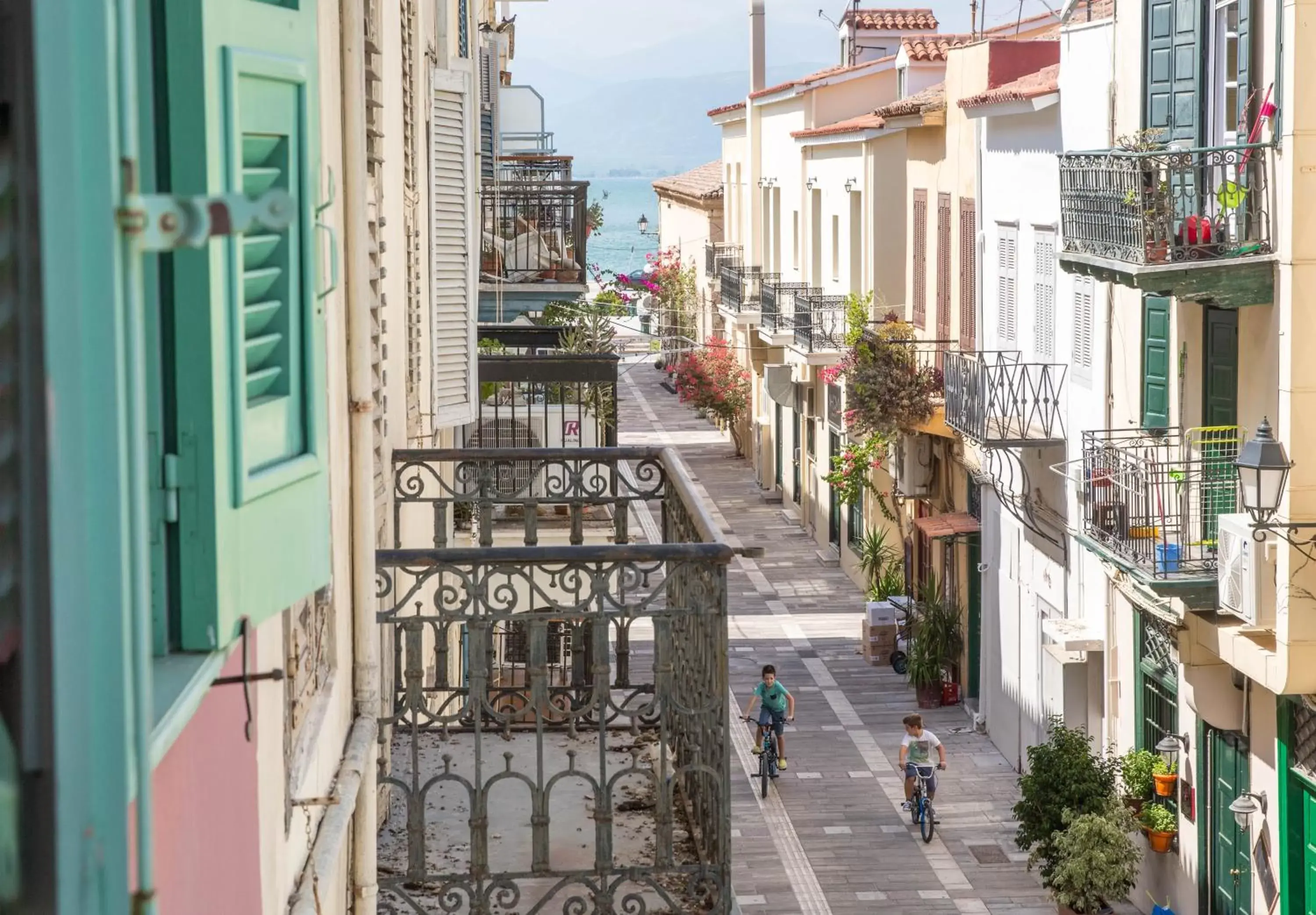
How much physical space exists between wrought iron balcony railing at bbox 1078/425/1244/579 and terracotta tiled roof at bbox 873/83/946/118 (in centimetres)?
1007

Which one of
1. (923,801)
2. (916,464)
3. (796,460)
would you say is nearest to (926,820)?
(923,801)

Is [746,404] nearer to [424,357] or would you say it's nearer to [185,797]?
[424,357]

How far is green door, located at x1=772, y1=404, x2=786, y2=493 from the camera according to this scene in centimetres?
3847

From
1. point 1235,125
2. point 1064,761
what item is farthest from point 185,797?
point 1064,761

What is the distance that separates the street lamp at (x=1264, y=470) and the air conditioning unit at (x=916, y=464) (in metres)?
12.6

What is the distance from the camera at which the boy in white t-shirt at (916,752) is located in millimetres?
17609

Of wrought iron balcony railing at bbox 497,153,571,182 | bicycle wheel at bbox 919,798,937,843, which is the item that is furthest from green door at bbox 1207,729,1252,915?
wrought iron balcony railing at bbox 497,153,571,182

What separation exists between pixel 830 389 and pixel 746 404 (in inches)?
449

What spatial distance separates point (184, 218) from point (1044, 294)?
17.5m

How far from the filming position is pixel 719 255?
4541 centimetres

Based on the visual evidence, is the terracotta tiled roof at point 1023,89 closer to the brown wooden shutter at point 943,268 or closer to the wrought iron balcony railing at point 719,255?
the brown wooden shutter at point 943,268

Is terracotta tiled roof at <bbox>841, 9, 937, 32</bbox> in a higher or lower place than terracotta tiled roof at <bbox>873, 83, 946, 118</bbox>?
higher

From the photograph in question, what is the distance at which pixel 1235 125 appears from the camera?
13.6 metres

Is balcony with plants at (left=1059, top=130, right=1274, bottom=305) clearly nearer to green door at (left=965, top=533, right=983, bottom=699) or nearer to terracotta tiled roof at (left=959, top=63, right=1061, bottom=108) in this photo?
terracotta tiled roof at (left=959, top=63, right=1061, bottom=108)
